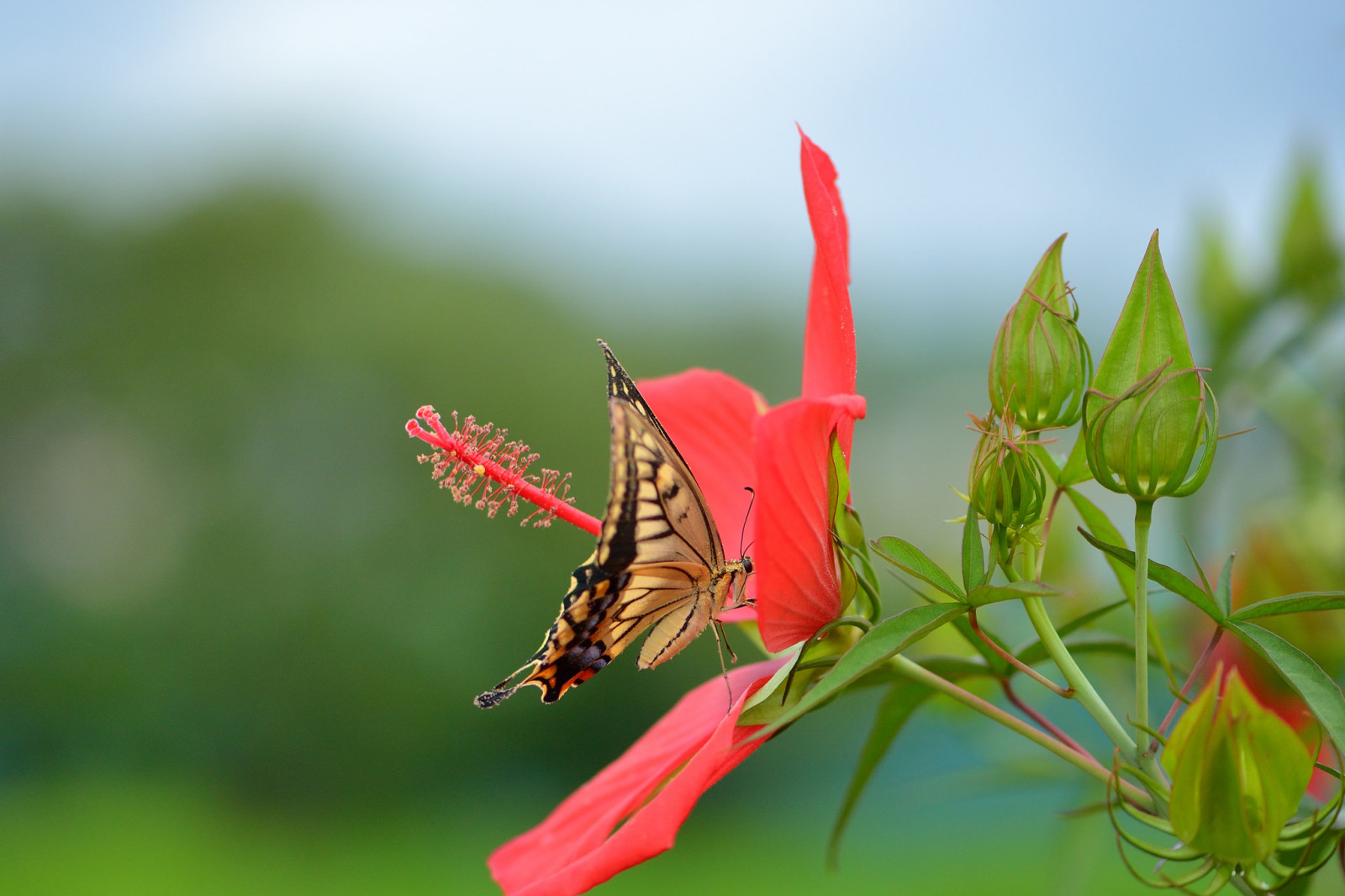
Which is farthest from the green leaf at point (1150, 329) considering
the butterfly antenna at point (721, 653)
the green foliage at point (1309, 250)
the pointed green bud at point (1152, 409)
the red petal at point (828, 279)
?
the green foliage at point (1309, 250)

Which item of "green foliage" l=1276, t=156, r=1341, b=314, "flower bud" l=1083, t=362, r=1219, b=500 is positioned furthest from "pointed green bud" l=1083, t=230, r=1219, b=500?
"green foliage" l=1276, t=156, r=1341, b=314

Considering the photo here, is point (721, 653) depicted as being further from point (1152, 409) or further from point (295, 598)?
point (295, 598)

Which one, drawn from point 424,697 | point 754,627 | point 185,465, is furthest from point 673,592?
point 185,465

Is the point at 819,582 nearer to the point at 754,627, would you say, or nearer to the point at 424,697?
the point at 754,627

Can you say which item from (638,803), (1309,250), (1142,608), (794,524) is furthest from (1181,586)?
(1309,250)

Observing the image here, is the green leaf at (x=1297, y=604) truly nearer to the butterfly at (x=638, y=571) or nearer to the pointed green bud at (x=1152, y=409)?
the pointed green bud at (x=1152, y=409)

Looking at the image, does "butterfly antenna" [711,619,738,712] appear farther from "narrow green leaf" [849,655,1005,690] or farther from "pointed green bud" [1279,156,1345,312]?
"pointed green bud" [1279,156,1345,312]

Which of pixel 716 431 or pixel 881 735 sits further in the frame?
pixel 716 431

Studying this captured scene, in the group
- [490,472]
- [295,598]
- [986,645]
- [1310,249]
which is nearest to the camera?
[986,645]

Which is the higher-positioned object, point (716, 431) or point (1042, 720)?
point (716, 431)
